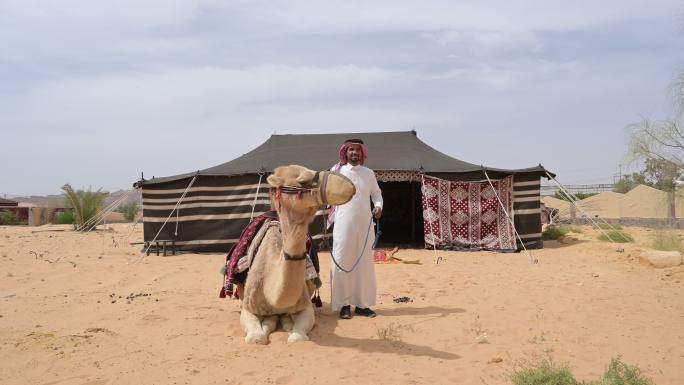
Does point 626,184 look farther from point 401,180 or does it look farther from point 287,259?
point 287,259

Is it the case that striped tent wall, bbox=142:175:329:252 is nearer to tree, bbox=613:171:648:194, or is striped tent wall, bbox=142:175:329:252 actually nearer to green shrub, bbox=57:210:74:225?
green shrub, bbox=57:210:74:225

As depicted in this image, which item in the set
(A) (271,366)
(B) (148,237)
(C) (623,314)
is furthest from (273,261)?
(B) (148,237)

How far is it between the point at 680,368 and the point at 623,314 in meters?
1.63

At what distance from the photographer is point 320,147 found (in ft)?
46.3

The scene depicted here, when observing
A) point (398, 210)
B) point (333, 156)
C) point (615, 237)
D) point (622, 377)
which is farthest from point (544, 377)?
point (398, 210)

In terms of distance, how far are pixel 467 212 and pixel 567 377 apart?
8.94m

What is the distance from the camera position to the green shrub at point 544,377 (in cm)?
326

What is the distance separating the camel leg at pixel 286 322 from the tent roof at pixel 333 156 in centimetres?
722

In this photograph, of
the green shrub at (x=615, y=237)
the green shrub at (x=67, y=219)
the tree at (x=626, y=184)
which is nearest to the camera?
the green shrub at (x=615, y=237)

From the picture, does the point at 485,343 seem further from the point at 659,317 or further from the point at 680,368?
the point at 659,317

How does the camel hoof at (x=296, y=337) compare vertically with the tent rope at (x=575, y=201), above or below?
below

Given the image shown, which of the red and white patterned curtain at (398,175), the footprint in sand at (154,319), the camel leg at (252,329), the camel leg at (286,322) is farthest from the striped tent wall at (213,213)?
the camel leg at (252,329)

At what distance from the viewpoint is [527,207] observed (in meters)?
12.3

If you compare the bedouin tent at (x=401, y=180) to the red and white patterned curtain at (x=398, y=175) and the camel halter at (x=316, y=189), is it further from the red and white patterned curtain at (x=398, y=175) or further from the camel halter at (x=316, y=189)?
the camel halter at (x=316, y=189)
